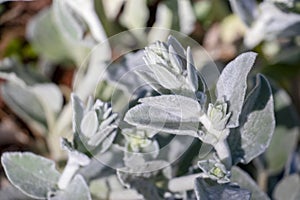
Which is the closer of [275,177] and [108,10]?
[275,177]

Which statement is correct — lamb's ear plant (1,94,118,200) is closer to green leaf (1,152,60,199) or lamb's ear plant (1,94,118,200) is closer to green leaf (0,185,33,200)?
green leaf (1,152,60,199)

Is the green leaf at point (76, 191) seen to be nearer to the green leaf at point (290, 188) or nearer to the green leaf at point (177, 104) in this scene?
the green leaf at point (177, 104)

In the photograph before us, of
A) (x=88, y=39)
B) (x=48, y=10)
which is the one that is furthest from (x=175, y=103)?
(x=48, y=10)

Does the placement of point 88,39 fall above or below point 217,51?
above

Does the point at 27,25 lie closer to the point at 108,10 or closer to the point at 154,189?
the point at 108,10

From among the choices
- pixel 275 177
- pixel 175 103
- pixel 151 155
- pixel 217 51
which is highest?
pixel 175 103

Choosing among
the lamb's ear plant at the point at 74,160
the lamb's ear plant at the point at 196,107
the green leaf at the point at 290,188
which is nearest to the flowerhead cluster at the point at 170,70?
the lamb's ear plant at the point at 196,107

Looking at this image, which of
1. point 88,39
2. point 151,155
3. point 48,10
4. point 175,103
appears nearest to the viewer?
point 175,103
